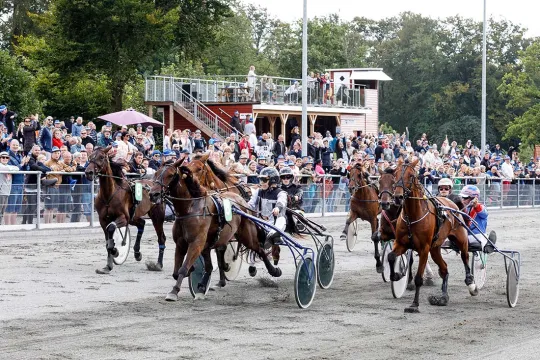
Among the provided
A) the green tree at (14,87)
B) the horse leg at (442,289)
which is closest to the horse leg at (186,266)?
the horse leg at (442,289)

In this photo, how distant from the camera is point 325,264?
12.4 metres

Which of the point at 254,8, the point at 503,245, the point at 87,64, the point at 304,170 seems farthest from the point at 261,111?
the point at 254,8

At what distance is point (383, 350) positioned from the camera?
8539 mm

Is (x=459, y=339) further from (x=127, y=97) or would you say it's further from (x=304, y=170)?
(x=127, y=97)

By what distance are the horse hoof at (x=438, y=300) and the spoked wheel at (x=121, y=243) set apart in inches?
202

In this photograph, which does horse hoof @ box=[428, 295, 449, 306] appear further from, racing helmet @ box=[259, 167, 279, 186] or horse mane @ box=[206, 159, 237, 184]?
horse mane @ box=[206, 159, 237, 184]

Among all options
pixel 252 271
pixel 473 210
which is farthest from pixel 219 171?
pixel 473 210

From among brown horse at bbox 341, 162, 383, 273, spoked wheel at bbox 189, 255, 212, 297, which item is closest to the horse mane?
spoked wheel at bbox 189, 255, 212, 297

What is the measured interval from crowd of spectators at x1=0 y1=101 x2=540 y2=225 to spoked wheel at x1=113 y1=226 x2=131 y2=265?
44.5 inches

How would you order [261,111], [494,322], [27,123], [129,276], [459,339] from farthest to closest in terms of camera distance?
1. [261,111]
2. [27,123]
3. [129,276]
4. [494,322]
5. [459,339]

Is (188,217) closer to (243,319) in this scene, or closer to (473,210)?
(243,319)

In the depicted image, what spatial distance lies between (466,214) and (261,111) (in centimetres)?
2458

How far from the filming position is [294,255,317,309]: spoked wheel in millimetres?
10791

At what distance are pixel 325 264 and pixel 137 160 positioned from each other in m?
7.04
